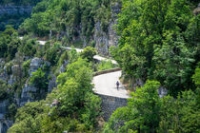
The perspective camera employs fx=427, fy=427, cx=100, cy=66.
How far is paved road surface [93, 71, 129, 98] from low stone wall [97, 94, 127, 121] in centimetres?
60

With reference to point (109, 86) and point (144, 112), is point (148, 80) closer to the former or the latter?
point (144, 112)

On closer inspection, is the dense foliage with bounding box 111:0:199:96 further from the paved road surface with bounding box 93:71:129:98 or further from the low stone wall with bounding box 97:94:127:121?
the low stone wall with bounding box 97:94:127:121

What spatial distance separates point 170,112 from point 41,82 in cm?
4359

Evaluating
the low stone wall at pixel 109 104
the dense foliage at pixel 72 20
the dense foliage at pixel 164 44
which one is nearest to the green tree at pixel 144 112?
the dense foliage at pixel 164 44

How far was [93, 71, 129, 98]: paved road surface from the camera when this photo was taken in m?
35.7

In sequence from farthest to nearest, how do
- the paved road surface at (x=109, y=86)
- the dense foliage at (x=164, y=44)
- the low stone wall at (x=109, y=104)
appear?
the paved road surface at (x=109, y=86) → the low stone wall at (x=109, y=104) → the dense foliage at (x=164, y=44)

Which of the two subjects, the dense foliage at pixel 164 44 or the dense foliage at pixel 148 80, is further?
the dense foliage at pixel 164 44

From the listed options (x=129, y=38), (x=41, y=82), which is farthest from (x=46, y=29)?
(x=129, y=38)

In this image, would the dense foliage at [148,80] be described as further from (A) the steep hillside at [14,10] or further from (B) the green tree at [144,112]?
(A) the steep hillside at [14,10]

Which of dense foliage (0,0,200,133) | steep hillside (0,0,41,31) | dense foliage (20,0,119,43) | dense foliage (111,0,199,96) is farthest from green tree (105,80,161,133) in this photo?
steep hillside (0,0,41,31)

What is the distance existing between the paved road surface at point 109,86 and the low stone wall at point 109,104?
23.5 inches

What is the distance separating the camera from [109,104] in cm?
3444

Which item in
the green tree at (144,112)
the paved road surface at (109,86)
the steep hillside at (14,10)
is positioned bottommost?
the steep hillside at (14,10)

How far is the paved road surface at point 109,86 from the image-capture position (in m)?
35.7
